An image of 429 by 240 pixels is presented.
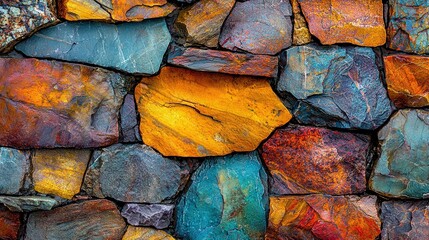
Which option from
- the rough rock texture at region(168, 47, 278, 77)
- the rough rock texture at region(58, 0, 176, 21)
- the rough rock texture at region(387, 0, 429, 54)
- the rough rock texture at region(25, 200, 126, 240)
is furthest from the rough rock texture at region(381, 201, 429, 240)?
the rough rock texture at region(58, 0, 176, 21)

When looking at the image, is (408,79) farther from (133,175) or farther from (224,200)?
(133,175)

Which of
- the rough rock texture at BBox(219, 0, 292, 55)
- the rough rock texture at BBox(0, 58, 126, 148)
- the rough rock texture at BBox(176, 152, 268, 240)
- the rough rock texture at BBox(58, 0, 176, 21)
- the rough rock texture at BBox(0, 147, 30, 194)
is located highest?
the rough rock texture at BBox(58, 0, 176, 21)

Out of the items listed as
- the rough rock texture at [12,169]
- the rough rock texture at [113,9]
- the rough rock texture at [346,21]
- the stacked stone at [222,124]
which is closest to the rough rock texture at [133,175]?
the stacked stone at [222,124]

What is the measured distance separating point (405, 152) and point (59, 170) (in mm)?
1256

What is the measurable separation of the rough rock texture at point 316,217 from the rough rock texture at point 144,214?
0.41m

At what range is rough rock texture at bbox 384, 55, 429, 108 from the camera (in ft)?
6.25

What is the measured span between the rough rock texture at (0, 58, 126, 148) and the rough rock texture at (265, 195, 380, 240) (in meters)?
0.67

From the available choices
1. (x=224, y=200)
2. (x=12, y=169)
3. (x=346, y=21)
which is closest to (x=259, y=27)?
(x=346, y=21)

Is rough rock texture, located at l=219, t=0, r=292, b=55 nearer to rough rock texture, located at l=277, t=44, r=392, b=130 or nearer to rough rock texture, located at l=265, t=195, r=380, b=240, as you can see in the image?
rough rock texture, located at l=277, t=44, r=392, b=130

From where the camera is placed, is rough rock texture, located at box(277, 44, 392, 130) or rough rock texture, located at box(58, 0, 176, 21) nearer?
rough rock texture, located at box(58, 0, 176, 21)

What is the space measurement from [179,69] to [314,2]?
0.55 m

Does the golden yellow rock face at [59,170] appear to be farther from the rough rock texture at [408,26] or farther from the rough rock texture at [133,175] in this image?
the rough rock texture at [408,26]

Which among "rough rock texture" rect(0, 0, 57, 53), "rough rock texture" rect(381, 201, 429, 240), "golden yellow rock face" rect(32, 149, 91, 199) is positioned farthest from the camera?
"rough rock texture" rect(381, 201, 429, 240)

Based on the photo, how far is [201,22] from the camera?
1.83 m
